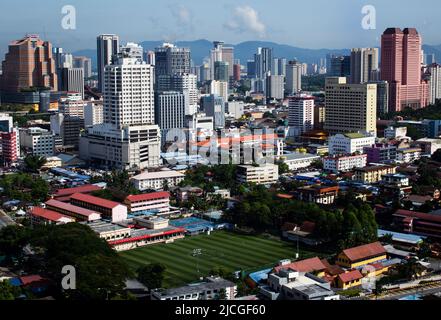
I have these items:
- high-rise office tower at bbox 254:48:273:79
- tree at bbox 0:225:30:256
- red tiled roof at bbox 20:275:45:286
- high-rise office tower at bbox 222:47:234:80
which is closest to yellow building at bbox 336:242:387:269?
red tiled roof at bbox 20:275:45:286

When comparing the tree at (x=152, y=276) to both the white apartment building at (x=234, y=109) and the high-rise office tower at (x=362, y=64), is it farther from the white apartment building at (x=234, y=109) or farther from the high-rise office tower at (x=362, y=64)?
the high-rise office tower at (x=362, y=64)

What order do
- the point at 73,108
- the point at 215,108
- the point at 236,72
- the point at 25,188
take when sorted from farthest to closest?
the point at 236,72
the point at 215,108
the point at 73,108
the point at 25,188

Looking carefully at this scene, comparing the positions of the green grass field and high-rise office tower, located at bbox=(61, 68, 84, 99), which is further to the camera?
high-rise office tower, located at bbox=(61, 68, 84, 99)

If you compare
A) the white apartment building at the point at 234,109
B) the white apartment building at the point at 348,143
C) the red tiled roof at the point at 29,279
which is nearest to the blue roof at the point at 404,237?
the red tiled roof at the point at 29,279

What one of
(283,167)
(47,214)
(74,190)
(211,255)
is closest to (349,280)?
(211,255)

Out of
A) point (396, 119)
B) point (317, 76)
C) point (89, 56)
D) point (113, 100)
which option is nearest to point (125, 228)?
point (113, 100)

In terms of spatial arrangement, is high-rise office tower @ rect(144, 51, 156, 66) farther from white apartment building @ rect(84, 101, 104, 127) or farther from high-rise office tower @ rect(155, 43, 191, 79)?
white apartment building @ rect(84, 101, 104, 127)

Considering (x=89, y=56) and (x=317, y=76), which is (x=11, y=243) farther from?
(x=317, y=76)

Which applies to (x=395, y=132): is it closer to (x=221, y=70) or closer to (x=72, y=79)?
(x=72, y=79)
